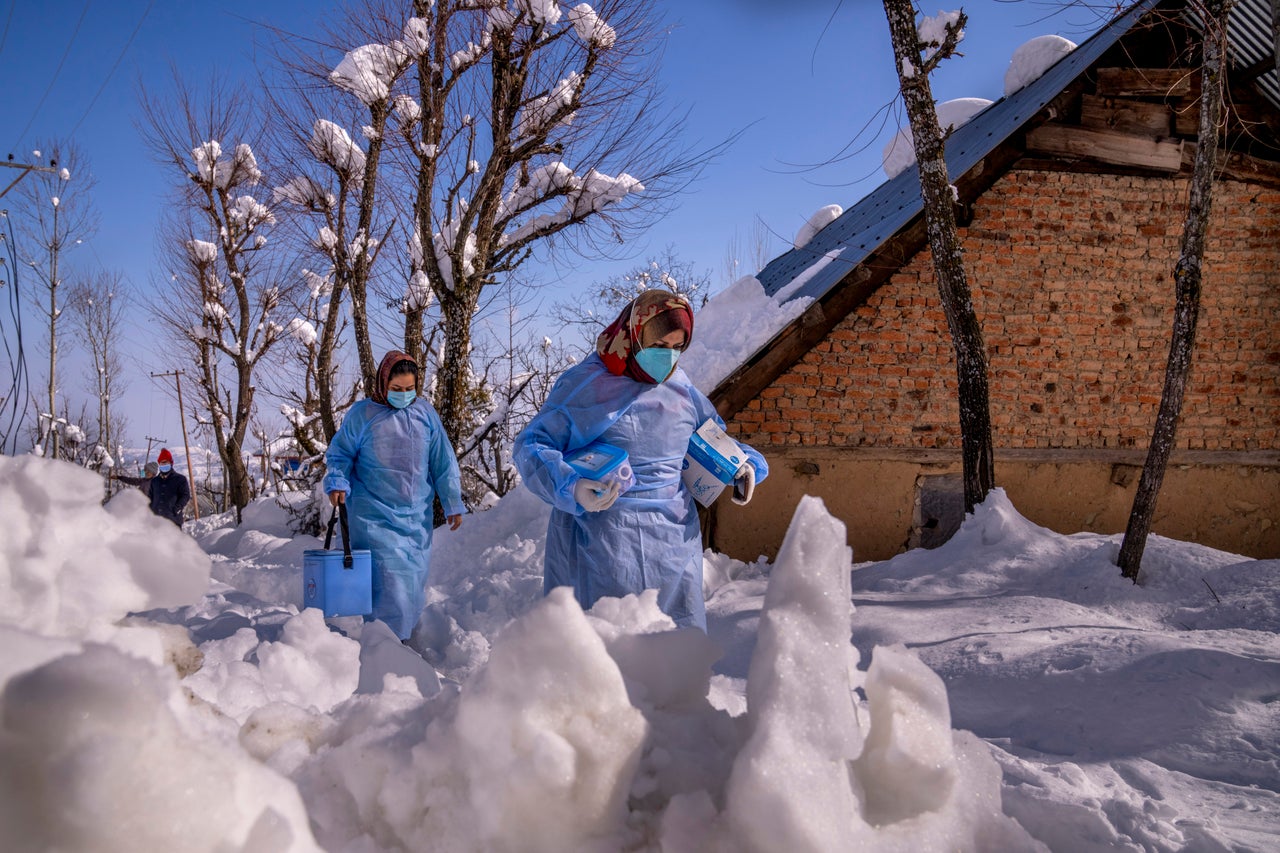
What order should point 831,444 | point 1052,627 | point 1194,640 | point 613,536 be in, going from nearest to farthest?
point 613,536, point 1194,640, point 1052,627, point 831,444

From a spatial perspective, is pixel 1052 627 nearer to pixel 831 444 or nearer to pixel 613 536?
pixel 613 536

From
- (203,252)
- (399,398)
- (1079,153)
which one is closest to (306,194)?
(203,252)

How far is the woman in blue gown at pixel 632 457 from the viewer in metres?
3.27

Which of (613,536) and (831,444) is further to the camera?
(831,444)

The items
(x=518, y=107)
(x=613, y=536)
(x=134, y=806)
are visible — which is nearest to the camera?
(x=134, y=806)

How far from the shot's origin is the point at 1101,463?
7160 millimetres

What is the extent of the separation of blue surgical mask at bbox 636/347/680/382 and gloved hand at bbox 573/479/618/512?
580mm

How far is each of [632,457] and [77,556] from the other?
7.98 feet

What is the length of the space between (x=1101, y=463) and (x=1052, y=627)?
12.8 feet

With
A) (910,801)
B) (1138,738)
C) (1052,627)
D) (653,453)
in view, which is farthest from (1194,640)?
(910,801)

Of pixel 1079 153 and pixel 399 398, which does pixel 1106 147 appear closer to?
pixel 1079 153

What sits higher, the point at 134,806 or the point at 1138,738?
the point at 134,806

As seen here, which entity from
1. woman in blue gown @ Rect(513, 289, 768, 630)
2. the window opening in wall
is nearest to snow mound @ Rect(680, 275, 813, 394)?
the window opening in wall

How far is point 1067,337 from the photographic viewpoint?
23.4 feet
